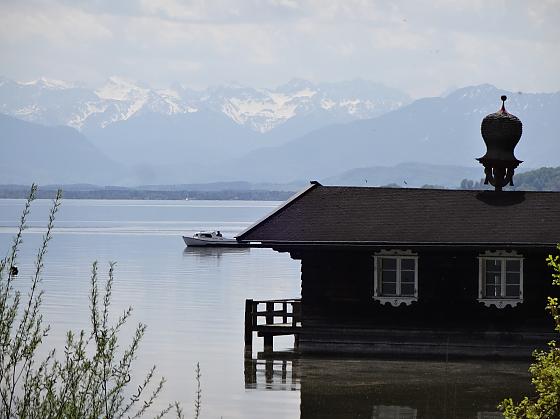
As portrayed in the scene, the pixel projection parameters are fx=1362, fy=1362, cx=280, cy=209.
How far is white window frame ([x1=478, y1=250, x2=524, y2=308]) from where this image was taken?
3459cm

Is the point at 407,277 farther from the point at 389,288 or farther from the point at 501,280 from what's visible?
the point at 501,280

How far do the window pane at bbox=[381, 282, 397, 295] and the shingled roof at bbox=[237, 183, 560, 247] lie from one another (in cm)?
112

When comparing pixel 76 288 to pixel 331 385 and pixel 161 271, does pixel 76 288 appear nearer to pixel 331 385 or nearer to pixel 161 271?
pixel 161 271

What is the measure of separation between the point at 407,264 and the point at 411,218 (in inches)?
70.2

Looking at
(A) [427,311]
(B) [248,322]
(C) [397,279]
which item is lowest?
(B) [248,322]

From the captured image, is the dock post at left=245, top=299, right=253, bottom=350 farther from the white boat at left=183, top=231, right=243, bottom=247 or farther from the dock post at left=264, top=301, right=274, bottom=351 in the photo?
the white boat at left=183, top=231, right=243, bottom=247

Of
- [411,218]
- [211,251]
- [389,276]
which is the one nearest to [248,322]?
[389,276]

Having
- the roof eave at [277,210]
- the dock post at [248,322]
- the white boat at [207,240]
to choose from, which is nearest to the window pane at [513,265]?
the roof eave at [277,210]

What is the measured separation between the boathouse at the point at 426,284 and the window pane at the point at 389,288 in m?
0.03

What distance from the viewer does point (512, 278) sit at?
34.9 metres

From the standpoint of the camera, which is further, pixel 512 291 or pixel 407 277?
pixel 407 277

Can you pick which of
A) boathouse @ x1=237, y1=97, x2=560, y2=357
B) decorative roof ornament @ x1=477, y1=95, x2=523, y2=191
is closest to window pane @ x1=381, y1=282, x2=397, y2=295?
boathouse @ x1=237, y1=97, x2=560, y2=357

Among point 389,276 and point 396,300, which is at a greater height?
point 389,276

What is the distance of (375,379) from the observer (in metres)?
32.0
